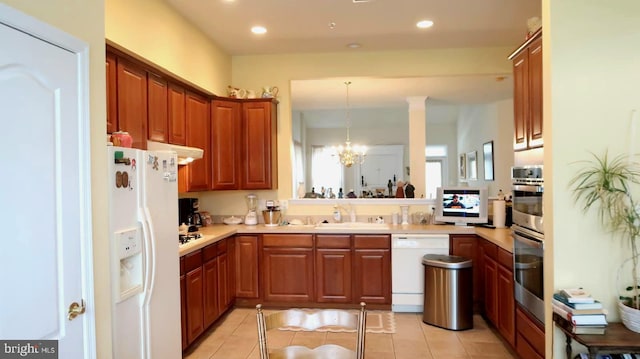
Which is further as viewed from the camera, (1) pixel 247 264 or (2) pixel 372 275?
(1) pixel 247 264

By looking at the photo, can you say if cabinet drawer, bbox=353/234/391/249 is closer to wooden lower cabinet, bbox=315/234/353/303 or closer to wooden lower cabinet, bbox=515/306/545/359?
wooden lower cabinet, bbox=315/234/353/303

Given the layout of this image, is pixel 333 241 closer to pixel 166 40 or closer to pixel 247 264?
pixel 247 264

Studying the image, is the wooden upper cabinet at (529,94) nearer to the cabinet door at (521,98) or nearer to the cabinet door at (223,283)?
the cabinet door at (521,98)

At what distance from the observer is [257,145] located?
480 centimetres

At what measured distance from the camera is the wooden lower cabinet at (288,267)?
4453mm

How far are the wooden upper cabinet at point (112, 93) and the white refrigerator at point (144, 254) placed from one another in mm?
411

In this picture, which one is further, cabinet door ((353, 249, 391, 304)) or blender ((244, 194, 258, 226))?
blender ((244, 194, 258, 226))

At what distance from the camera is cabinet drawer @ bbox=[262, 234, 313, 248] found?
4.45 metres

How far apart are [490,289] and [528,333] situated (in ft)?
3.15

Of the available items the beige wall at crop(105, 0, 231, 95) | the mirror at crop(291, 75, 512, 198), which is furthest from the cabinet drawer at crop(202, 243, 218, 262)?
the mirror at crop(291, 75, 512, 198)

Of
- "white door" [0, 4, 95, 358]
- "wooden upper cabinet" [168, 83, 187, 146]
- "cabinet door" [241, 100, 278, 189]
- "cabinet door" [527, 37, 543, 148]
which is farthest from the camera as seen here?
"cabinet door" [241, 100, 278, 189]

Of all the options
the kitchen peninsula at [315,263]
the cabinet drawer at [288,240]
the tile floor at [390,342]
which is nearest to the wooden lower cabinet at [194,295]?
the tile floor at [390,342]

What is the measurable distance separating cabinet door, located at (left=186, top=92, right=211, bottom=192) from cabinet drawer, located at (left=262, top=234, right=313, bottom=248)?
865mm

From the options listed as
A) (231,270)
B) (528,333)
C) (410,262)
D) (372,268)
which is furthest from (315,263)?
(528,333)
